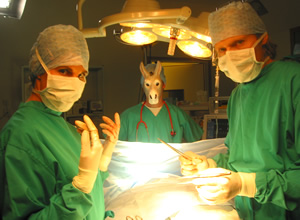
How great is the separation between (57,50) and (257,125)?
857mm

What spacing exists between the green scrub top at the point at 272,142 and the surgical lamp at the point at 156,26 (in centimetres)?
37

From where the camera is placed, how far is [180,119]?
2.19 meters

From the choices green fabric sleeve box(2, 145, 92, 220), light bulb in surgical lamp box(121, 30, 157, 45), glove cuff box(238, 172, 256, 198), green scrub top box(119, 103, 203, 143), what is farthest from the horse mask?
green fabric sleeve box(2, 145, 92, 220)

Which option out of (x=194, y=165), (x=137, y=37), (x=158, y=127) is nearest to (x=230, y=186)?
(x=194, y=165)

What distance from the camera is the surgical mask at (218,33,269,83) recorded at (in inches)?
41.0

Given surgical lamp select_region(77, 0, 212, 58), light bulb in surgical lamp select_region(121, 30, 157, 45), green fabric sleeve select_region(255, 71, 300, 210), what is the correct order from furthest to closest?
light bulb in surgical lamp select_region(121, 30, 157, 45) < surgical lamp select_region(77, 0, 212, 58) < green fabric sleeve select_region(255, 71, 300, 210)

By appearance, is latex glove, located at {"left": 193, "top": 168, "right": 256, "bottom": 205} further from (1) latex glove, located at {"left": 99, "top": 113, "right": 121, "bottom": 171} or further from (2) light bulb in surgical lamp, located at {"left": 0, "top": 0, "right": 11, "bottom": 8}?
(2) light bulb in surgical lamp, located at {"left": 0, "top": 0, "right": 11, "bottom": 8}

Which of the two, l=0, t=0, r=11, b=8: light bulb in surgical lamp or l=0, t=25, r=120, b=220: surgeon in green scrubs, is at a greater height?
l=0, t=0, r=11, b=8: light bulb in surgical lamp

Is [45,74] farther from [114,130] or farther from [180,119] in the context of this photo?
[180,119]

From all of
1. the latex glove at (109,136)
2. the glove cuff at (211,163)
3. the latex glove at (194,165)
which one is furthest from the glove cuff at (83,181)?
the glove cuff at (211,163)

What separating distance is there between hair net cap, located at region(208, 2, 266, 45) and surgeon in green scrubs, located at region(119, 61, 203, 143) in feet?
3.39

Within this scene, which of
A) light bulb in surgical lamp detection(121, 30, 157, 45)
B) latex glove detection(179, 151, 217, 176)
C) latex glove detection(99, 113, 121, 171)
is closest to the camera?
latex glove detection(99, 113, 121, 171)

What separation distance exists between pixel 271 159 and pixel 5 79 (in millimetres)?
3152

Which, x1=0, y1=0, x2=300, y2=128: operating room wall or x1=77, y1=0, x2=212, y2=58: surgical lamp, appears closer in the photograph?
x1=77, y1=0, x2=212, y2=58: surgical lamp
